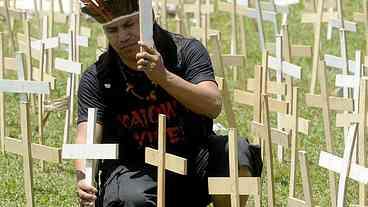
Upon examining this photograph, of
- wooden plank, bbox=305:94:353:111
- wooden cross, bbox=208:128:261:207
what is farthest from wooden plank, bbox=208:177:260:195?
wooden plank, bbox=305:94:353:111

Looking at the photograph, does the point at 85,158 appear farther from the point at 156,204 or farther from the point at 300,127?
the point at 300,127

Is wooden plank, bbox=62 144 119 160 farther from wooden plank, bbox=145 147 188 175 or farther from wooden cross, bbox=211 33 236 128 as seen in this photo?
wooden cross, bbox=211 33 236 128

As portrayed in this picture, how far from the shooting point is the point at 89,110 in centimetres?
485

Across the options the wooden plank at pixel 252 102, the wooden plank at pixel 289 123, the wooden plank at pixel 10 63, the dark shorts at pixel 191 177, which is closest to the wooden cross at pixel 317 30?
the wooden plank at pixel 252 102

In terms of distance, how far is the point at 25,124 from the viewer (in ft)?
16.5

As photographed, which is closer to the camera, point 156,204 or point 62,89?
point 156,204

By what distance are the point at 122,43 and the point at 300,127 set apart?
124cm

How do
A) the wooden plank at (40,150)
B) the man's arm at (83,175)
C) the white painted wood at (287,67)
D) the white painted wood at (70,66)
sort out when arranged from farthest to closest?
the white painted wood at (70,66), the white painted wood at (287,67), the wooden plank at (40,150), the man's arm at (83,175)

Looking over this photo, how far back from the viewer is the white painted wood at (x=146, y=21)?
15.3ft

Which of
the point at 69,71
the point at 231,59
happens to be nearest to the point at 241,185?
the point at 69,71

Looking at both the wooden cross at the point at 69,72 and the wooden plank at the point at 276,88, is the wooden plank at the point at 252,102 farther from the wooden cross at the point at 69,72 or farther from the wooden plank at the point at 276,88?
the wooden cross at the point at 69,72

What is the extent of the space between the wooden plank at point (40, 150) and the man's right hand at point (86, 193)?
0.39 metres

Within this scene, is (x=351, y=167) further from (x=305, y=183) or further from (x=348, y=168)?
(x=305, y=183)

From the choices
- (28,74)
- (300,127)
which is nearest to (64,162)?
(28,74)
